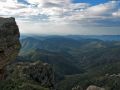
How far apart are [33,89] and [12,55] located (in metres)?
23.7

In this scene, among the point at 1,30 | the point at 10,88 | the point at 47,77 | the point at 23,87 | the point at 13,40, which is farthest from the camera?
the point at 47,77

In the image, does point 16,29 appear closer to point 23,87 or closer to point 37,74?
point 23,87

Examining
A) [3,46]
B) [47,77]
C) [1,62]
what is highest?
[3,46]

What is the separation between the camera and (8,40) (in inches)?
2231

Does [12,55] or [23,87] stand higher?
[12,55]

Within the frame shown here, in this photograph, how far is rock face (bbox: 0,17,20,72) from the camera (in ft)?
182

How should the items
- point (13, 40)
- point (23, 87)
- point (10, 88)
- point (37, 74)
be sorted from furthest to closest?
point (37, 74) → point (23, 87) → point (10, 88) → point (13, 40)

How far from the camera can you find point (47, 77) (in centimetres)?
15788

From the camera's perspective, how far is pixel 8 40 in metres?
56.7

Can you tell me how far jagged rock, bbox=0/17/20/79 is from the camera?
55.4 m

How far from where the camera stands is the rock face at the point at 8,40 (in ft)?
182

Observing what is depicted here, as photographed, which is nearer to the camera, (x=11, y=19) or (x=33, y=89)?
(x=11, y=19)

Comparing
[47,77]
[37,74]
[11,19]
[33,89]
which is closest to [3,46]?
[11,19]

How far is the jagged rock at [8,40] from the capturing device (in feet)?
182
